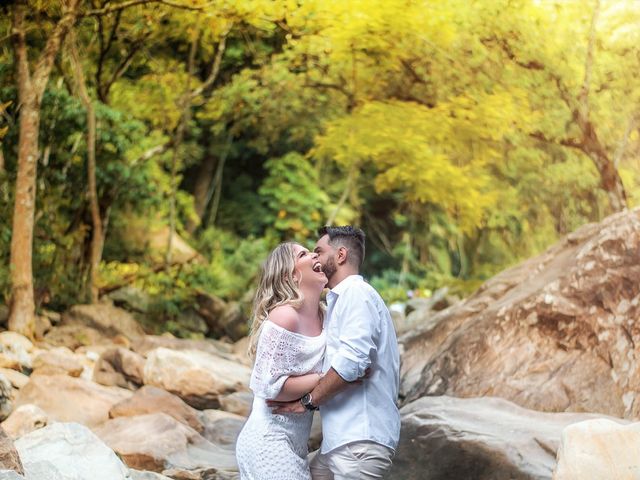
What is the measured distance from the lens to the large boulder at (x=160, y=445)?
6.14 metres

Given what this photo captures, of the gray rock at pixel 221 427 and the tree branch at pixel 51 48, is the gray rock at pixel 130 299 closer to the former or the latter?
the tree branch at pixel 51 48

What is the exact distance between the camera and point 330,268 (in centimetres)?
338

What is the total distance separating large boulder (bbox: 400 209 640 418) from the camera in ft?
19.5

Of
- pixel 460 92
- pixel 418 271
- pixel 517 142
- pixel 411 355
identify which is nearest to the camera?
pixel 411 355

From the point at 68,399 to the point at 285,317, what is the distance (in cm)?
482

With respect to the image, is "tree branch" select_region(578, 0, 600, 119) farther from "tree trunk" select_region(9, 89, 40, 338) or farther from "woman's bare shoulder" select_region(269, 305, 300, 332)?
"woman's bare shoulder" select_region(269, 305, 300, 332)

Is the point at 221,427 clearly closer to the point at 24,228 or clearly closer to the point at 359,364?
the point at 359,364

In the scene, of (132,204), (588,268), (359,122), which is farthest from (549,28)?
(588,268)

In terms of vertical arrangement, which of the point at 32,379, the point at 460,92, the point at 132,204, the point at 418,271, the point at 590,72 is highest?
the point at 590,72

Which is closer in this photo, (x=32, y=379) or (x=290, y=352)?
(x=290, y=352)

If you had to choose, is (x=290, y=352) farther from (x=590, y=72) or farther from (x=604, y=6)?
(x=604, y=6)

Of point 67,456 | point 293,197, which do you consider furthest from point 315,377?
point 293,197

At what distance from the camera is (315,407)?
10.5 ft

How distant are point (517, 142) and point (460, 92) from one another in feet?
5.34
